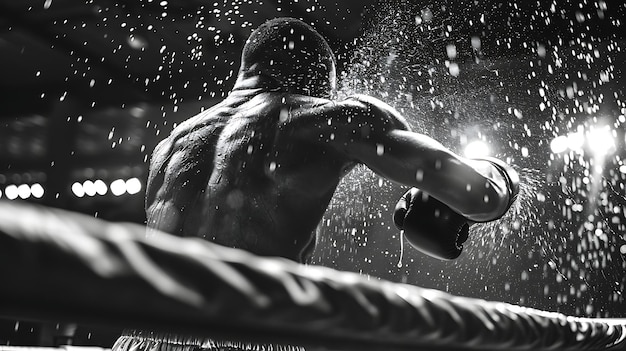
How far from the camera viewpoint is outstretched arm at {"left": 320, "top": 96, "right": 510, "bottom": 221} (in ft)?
4.46

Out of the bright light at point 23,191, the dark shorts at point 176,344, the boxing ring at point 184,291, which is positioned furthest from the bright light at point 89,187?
the boxing ring at point 184,291

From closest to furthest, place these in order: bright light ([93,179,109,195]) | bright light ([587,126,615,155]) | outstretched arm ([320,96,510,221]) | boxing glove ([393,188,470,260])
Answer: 1. outstretched arm ([320,96,510,221])
2. boxing glove ([393,188,470,260])
3. bright light ([587,126,615,155])
4. bright light ([93,179,109,195])

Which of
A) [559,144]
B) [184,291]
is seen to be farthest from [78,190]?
[184,291]

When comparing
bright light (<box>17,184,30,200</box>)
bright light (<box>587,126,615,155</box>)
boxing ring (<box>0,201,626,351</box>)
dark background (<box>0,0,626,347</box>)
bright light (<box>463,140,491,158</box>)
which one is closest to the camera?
boxing ring (<box>0,201,626,351</box>)

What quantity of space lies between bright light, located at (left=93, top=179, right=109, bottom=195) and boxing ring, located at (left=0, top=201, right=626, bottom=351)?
1058 cm

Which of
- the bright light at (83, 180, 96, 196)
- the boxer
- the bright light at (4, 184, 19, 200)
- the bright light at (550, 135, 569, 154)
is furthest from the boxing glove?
the bright light at (4, 184, 19, 200)

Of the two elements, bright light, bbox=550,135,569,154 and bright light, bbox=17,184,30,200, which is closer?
bright light, bbox=550,135,569,154

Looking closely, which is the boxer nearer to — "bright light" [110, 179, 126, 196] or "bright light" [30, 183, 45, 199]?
"bright light" [110, 179, 126, 196]

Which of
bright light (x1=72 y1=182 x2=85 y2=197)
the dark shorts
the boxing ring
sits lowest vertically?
the dark shorts

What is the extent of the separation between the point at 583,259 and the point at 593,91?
1712 millimetres

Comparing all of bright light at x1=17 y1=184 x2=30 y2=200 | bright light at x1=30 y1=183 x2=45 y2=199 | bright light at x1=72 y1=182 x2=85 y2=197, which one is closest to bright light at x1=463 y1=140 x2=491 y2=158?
bright light at x1=72 y1=182 x2=85 y2=197

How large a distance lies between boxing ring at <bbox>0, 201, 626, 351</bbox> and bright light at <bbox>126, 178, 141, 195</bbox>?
32.3 ft

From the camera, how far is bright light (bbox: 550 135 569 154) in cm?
593

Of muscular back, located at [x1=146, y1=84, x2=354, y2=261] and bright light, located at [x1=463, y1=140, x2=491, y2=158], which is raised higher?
bright light, located at [x1=463, y1=140, x2=491, y2=158]
